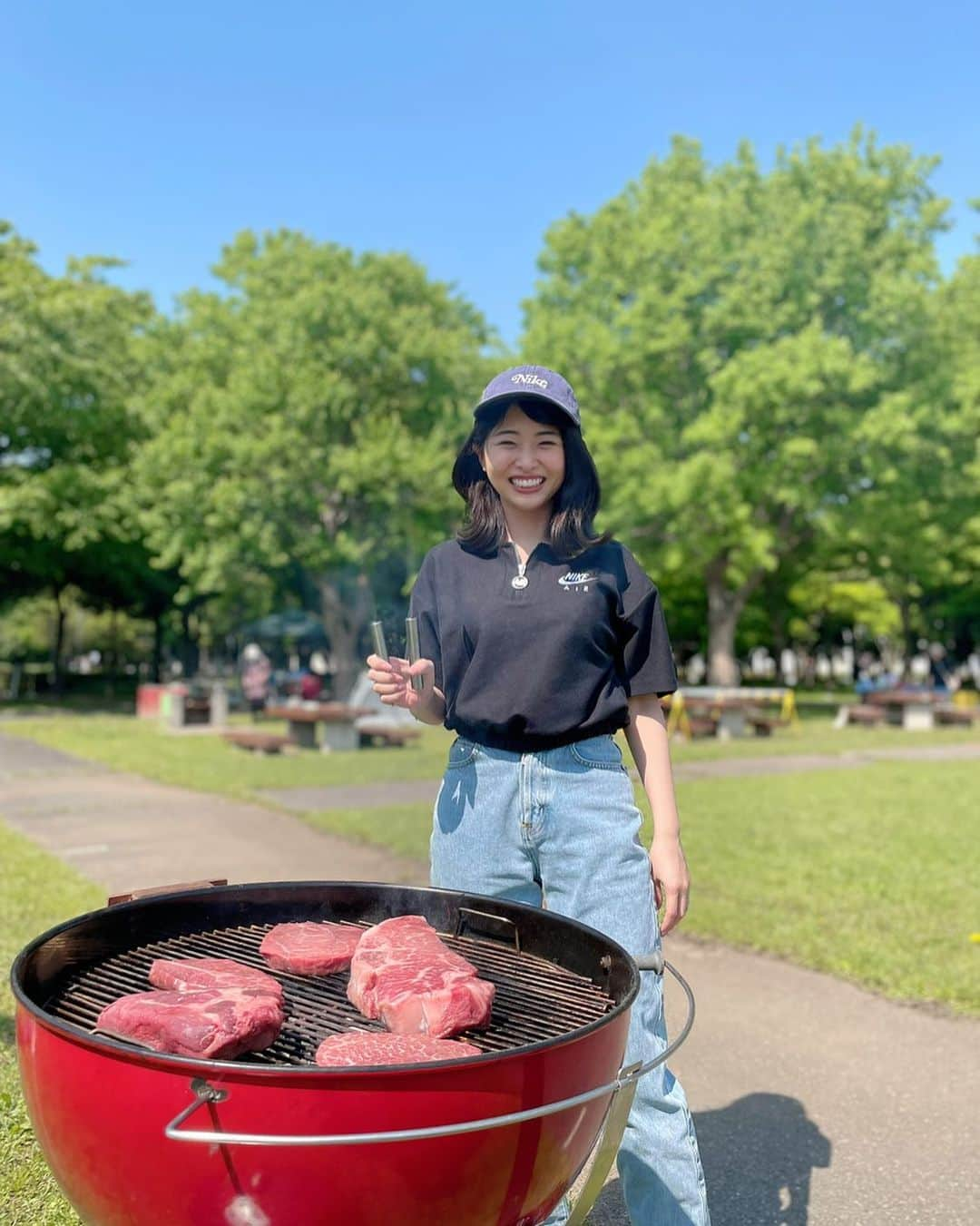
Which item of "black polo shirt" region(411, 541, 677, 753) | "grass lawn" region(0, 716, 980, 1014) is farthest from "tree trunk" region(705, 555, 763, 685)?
"black polo shirt" region(411, 541, 677, 753)

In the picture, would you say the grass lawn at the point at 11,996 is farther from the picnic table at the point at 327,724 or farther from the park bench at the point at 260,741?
the picnic table at the point at 327,724

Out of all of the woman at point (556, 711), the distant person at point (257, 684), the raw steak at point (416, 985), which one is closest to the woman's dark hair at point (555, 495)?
the woman at point (556, 711)

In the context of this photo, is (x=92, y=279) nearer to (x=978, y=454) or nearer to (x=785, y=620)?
(x=978, y=454)

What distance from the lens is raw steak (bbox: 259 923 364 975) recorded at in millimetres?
2223

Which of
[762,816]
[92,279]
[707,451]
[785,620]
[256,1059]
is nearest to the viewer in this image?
[256,1059]

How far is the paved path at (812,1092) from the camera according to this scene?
3047mm

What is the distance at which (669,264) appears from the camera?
22.6 meters

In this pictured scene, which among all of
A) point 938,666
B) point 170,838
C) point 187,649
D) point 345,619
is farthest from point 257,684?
point 938,666

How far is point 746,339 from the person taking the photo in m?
22.2

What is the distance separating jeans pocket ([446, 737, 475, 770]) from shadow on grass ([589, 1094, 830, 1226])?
4.75ft

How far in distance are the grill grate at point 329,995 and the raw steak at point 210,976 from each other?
2.2 inches

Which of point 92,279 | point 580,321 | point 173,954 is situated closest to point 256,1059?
point 173,954

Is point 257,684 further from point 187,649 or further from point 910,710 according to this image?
point 187,649

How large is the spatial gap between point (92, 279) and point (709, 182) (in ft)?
61.8
